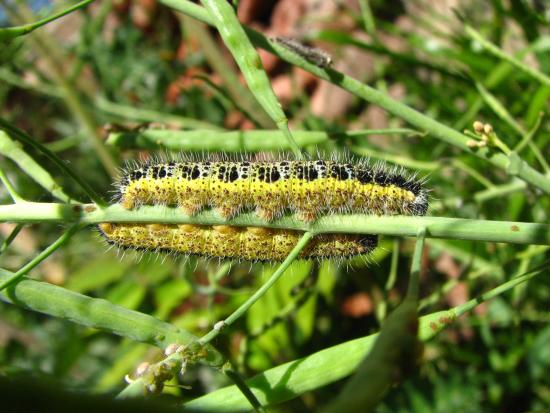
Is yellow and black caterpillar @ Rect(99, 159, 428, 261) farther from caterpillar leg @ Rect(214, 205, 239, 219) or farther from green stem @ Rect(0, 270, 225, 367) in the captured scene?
green stem @ Rect(0, 270, 225, 367)

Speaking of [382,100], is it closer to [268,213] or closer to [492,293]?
[268,213]

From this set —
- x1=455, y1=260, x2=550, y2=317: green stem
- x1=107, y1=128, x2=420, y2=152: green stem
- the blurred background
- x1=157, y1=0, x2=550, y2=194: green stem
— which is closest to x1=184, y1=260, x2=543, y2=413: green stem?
x1=455, y1=260, x2=550, y2=317: green stem

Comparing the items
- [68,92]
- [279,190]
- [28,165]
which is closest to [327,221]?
[279,190]

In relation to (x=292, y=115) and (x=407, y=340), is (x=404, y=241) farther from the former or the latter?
(x=407, y=340)

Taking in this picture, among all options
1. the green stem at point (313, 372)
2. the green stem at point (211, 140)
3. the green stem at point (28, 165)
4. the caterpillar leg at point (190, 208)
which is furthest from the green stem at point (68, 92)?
the green stem at point (313, 372)

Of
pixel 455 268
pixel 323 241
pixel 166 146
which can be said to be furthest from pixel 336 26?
pixel 323 241
